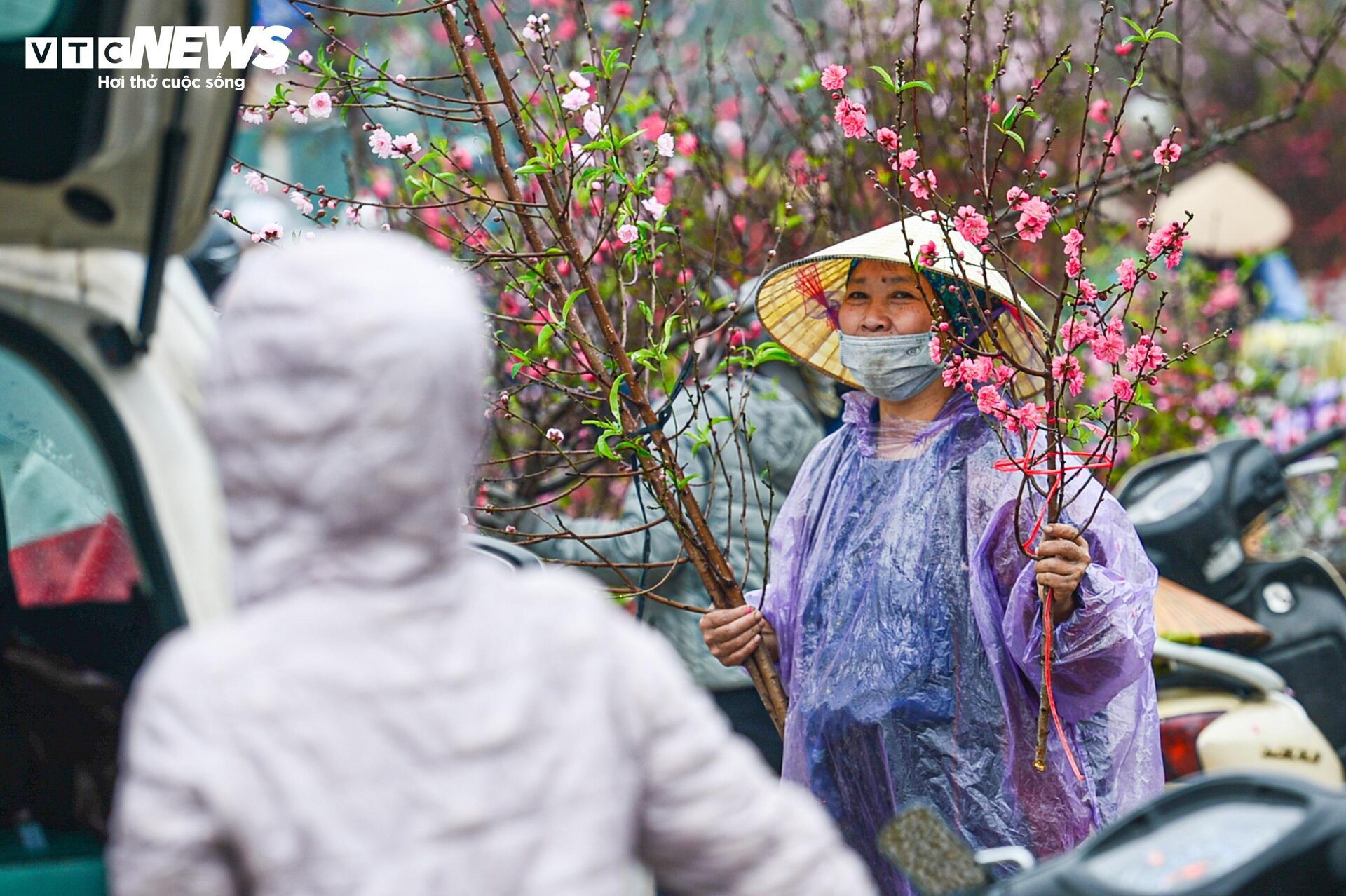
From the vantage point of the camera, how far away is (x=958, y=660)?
274 centimetres

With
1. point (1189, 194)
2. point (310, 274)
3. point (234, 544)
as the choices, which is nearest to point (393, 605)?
point (234, 544)

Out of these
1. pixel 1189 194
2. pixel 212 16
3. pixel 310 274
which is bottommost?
pixel 310 274

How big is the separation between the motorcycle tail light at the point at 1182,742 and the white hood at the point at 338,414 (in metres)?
3.18

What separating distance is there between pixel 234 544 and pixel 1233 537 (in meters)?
3.88

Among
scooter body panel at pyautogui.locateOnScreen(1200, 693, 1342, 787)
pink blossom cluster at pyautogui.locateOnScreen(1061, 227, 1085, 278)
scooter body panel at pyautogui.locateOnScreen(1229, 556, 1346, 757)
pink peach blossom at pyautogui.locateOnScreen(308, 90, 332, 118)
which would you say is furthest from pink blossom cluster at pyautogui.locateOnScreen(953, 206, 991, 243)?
scooter body panel at pyautogui.locateOnScreen(1229, 556, 1346, 757)

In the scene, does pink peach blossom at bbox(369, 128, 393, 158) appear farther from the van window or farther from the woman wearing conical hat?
the van window

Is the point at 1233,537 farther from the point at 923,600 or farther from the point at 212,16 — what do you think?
the point at 212,16

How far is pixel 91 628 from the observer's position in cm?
196

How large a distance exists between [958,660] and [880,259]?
2.64 feet

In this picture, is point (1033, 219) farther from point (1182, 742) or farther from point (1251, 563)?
point (1251, 563)

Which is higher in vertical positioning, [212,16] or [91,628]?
[212,16]

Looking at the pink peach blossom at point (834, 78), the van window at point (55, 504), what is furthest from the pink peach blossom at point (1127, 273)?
the van window at point (55, 504)

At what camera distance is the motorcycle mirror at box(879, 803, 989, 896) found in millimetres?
1582

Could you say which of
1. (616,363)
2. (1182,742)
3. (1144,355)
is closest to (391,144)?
(616,363)
